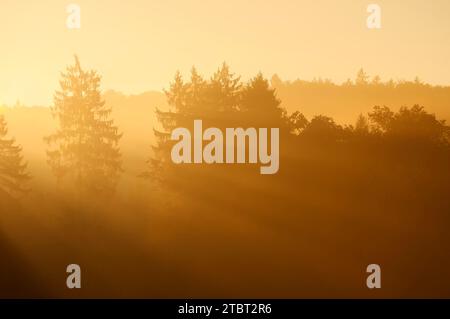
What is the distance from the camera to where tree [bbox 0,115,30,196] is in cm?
4084

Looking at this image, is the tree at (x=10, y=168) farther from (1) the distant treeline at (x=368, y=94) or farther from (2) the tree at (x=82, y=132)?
(1) the distant treeline at (x=368, y=94)

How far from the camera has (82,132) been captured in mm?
41656

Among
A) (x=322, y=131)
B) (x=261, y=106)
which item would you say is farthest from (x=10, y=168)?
(x=322, y=131)

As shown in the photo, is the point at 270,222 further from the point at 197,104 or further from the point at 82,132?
the point at 82,132

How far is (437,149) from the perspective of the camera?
33.7 m

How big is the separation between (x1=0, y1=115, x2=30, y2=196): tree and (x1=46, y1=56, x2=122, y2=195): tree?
2.25 m

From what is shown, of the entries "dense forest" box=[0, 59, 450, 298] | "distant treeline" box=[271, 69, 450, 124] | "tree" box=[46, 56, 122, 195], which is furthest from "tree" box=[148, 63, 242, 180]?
"distant treeline" box=[271, 69, 450, 124]

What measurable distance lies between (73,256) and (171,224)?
611 cm

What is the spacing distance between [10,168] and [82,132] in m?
5.63

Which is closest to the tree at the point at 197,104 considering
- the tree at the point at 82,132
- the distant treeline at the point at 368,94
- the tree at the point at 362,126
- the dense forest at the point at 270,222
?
the dense forest at the point at 270,222

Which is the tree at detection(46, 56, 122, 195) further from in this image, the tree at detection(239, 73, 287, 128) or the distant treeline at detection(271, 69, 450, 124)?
the distant treeline at detection(271, 69, 450, 124)
